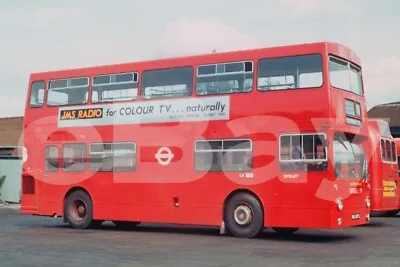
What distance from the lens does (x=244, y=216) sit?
49.9ft

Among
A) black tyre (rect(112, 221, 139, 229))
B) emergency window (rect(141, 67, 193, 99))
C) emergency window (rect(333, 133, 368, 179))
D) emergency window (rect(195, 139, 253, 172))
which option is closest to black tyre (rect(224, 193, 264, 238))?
emergency window (rect(195, 139, 253, 172))

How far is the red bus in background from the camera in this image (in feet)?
61.1

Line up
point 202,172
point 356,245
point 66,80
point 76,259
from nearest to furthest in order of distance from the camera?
point 76,259
point 356,245
point 202,172
point 66,80

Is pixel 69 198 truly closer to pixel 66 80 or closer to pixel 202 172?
pixel 66 80

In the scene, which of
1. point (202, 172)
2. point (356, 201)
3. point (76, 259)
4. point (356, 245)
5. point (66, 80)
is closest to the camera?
point (76, 259)

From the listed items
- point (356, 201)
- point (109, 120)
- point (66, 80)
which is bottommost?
point (356, 201)

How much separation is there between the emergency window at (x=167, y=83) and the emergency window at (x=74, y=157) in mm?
2561

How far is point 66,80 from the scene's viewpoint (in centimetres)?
1831

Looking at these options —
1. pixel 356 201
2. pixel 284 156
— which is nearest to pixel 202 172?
pixel 284 156

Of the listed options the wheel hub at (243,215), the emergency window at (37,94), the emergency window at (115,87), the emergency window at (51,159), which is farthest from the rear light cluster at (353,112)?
the emergency window at (37,94)

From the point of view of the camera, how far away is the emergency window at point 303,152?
46.3 ft

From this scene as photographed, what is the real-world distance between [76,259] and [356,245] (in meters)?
6.10

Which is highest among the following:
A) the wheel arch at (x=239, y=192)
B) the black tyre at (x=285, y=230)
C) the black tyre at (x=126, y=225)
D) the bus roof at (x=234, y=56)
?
the bus roof at (x=234, y=56)

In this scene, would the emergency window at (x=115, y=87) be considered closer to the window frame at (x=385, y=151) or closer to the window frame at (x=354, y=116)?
the window frame at (x=354, y=116)
